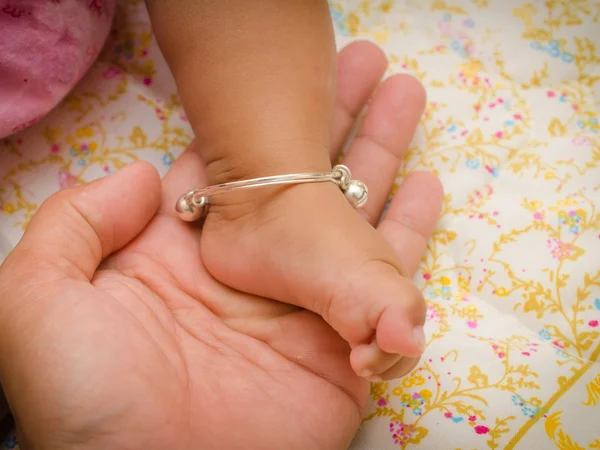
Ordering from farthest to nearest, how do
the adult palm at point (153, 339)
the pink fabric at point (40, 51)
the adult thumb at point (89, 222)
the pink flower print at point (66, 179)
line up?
the pink flower print at point (66, 179) → the pink fabric at point (40, 51) → the adult thumb at point (89, 222) → the adult palm at point (153, 339)

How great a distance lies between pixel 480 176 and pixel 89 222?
64 cm

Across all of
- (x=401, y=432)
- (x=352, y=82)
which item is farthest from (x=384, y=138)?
(x=401, y=432)

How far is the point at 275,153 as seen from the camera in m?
0.72

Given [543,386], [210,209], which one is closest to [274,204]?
[210,209]

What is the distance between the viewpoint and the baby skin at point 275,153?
2.01 ft

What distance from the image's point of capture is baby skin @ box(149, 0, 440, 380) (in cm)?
61

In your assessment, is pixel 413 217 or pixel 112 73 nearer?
pixel 413 217

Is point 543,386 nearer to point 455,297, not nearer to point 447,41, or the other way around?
point 455,297

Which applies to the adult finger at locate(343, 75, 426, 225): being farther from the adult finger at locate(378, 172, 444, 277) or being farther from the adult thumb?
the adult thumb

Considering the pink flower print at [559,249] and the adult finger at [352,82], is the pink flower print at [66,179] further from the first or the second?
the pink flower print at [559,249]

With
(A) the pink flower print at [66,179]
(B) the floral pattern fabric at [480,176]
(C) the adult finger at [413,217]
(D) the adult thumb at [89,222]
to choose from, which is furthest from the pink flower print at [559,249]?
(A) the pink flower print at [66,179]

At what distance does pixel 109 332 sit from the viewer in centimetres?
55

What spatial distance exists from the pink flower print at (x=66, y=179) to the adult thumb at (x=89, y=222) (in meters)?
0.19

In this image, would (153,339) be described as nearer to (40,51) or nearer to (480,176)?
(40,51)
